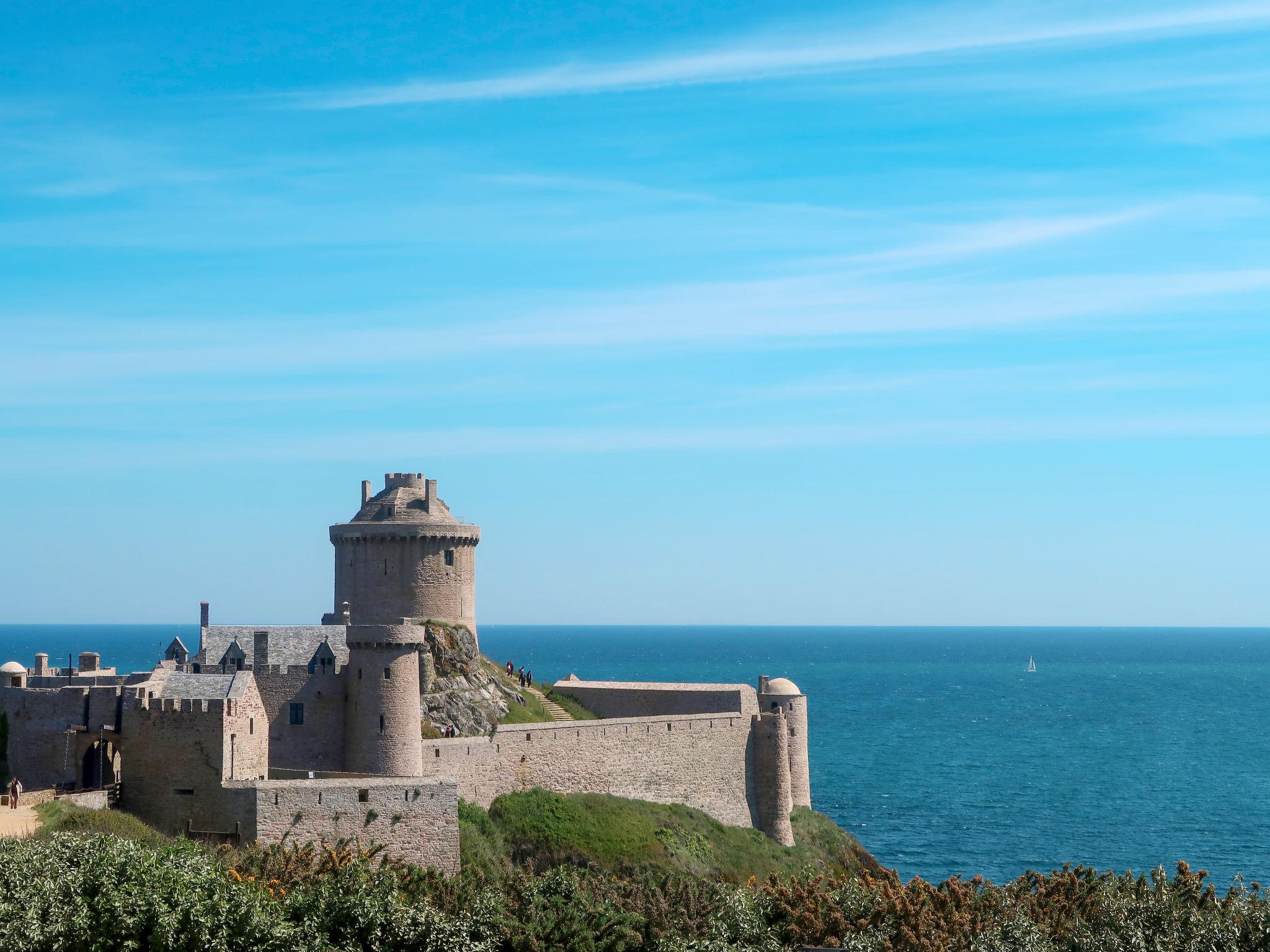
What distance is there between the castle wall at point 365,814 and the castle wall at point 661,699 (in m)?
20.3

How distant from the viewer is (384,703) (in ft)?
179

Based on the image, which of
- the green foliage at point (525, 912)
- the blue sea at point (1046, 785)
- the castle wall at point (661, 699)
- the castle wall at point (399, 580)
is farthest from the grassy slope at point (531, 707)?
the green foliage at point (525, 912)

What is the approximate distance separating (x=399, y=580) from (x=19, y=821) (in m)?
26.2

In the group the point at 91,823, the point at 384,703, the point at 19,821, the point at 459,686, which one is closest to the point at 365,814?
the point at 384,703

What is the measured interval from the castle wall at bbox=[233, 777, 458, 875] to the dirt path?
5.99 meters

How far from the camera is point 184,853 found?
41000mm

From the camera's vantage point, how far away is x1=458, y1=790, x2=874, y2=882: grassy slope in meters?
56.4

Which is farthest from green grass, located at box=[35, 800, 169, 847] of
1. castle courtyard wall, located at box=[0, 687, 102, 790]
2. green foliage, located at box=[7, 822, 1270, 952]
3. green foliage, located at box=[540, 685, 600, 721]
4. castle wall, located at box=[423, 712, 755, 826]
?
green foliage, located at box=[540, 685, 600, 721]

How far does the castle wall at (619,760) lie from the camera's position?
58.1 meters

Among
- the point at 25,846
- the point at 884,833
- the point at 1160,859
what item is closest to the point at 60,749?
the point at 25,846

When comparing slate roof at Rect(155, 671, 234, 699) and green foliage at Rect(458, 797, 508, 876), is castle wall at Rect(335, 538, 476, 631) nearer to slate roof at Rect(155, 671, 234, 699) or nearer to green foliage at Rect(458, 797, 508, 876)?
green foliage at Rect(458, 797, 508, 876)

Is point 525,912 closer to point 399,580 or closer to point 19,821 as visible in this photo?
point 19,821

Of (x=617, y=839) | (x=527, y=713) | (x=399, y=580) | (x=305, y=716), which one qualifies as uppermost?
(x=399, y=580)

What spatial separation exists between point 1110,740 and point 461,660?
84.8 meters
